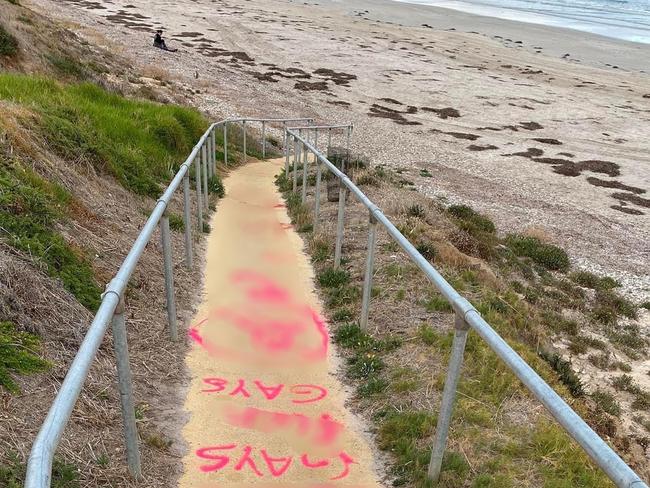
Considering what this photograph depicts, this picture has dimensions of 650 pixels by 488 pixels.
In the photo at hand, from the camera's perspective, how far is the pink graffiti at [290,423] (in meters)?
3.91

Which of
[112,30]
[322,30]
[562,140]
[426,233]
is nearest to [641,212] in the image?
[562,140]

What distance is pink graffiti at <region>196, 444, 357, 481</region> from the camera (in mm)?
3504

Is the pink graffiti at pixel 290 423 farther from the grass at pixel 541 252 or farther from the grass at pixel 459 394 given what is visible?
the grass at pixel 541 252

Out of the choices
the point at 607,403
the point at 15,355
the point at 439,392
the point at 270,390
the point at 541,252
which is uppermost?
the point at 15,355

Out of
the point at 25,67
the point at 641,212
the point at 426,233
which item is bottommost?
the point at 641,212

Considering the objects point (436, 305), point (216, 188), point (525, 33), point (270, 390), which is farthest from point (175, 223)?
point (525, 33)

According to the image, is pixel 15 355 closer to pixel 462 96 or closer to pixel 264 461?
pixel 264 461

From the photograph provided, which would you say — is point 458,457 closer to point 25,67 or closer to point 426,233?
point 426,233

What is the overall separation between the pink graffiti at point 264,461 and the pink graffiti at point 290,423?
19 centimetres

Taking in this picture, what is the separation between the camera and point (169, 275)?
4.61m

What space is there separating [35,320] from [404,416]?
2.57 meters

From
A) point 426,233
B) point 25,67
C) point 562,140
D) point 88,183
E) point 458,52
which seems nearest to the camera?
point 88,183

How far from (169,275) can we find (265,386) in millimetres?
1164

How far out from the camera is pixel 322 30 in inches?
2174
